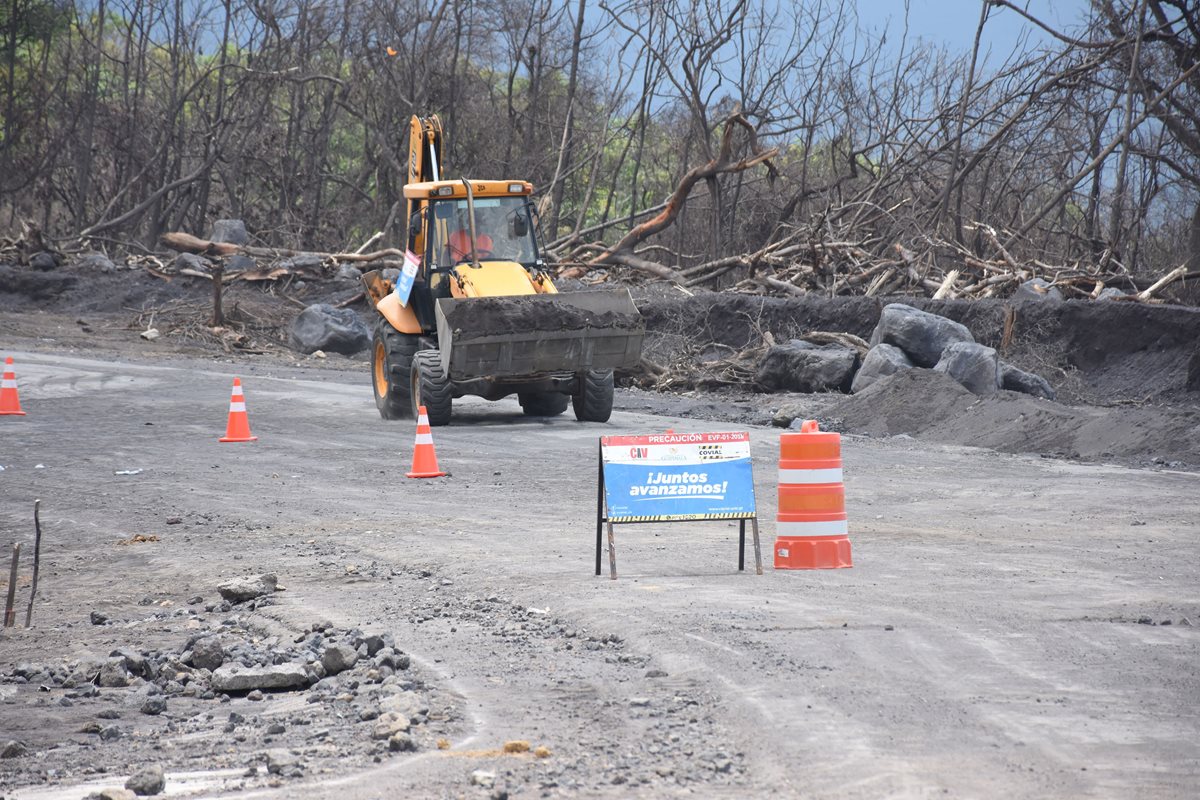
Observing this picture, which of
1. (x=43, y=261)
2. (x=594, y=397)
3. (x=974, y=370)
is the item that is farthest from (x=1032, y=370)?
(x=43, y=261)

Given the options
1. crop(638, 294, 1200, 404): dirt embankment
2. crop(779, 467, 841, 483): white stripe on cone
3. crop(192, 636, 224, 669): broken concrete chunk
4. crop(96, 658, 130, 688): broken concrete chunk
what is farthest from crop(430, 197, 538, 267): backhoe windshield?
crop(96, 658, 130, 688): broken concrete chunk

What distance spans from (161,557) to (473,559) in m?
2.21

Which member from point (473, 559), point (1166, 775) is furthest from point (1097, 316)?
point (1166, 775)

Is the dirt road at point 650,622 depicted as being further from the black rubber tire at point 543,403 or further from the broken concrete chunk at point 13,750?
the black rubber tire at point 543,403

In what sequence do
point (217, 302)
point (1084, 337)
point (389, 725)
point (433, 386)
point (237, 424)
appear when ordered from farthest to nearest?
point (217, 302) → point (1084, 337) → point (433, 386) → point (237, 424) → point (389, 725)

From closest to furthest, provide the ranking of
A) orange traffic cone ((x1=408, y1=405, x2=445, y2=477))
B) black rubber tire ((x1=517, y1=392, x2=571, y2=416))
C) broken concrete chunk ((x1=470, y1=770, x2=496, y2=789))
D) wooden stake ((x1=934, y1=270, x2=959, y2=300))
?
broken concrete chunk ((x1=470, y1=770, x2=496, y2=789))
orange traffic cone ((x1=408, y1=405, x2=445, y2=477))
black rubber tire ((x1=517, y1=392, x2=571, y2=416))
wooden stake ((x1=934, y1=270, x2=959, y2=300))

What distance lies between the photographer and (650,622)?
6.92 meters

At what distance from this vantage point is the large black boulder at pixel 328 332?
28.8m

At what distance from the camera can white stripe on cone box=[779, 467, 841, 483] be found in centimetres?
828

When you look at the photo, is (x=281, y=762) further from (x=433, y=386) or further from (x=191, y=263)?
(x=191, y=263)

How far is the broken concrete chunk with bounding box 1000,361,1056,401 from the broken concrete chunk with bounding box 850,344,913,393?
1307mm

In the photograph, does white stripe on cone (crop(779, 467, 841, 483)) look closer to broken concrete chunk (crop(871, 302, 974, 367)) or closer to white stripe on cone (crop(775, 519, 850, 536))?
white stripe on cone (crop(775, 519, 850, 536))

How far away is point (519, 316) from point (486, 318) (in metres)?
0.37

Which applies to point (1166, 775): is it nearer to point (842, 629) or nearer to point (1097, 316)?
point (842, 629)
